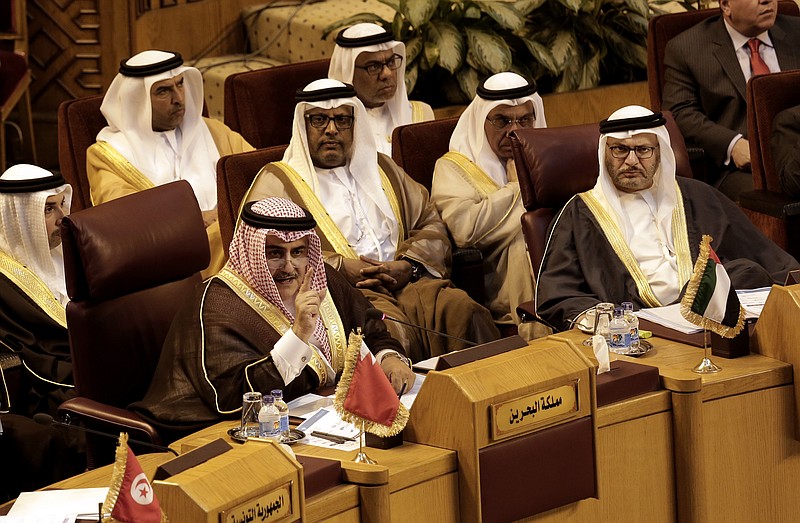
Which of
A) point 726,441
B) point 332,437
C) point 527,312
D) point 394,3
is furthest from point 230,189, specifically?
point 394,3

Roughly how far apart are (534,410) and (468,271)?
209cm

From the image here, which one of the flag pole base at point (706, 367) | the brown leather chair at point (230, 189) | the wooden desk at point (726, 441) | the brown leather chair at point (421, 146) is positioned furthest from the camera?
the brown leather chair at point (421, 146)

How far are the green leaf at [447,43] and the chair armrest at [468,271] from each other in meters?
2.08

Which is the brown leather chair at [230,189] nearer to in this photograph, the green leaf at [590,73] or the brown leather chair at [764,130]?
the brown leather chair at [764,130]

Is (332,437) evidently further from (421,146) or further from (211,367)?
(421,146)

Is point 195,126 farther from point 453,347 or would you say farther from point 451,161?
point 453,347

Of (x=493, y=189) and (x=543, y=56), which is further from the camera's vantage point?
(x=543, y=56)

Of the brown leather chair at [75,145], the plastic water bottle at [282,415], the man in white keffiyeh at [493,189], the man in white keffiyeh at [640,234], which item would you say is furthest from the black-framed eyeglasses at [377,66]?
the plastic water bottle at [282,415]

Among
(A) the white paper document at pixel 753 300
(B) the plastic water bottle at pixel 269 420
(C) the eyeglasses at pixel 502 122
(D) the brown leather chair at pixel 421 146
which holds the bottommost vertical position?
(B) the plastic water bottle at pixel 269 420

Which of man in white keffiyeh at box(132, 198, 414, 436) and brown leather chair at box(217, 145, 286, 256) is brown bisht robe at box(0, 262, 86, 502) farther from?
brown leather chair at box(217, 145, 286, 256)

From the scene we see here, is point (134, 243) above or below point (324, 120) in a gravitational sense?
below

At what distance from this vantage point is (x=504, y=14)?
684 centimetres

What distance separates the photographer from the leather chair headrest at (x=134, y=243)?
139 inches

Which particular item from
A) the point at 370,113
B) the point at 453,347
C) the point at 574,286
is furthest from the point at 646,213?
the point at 370,113
